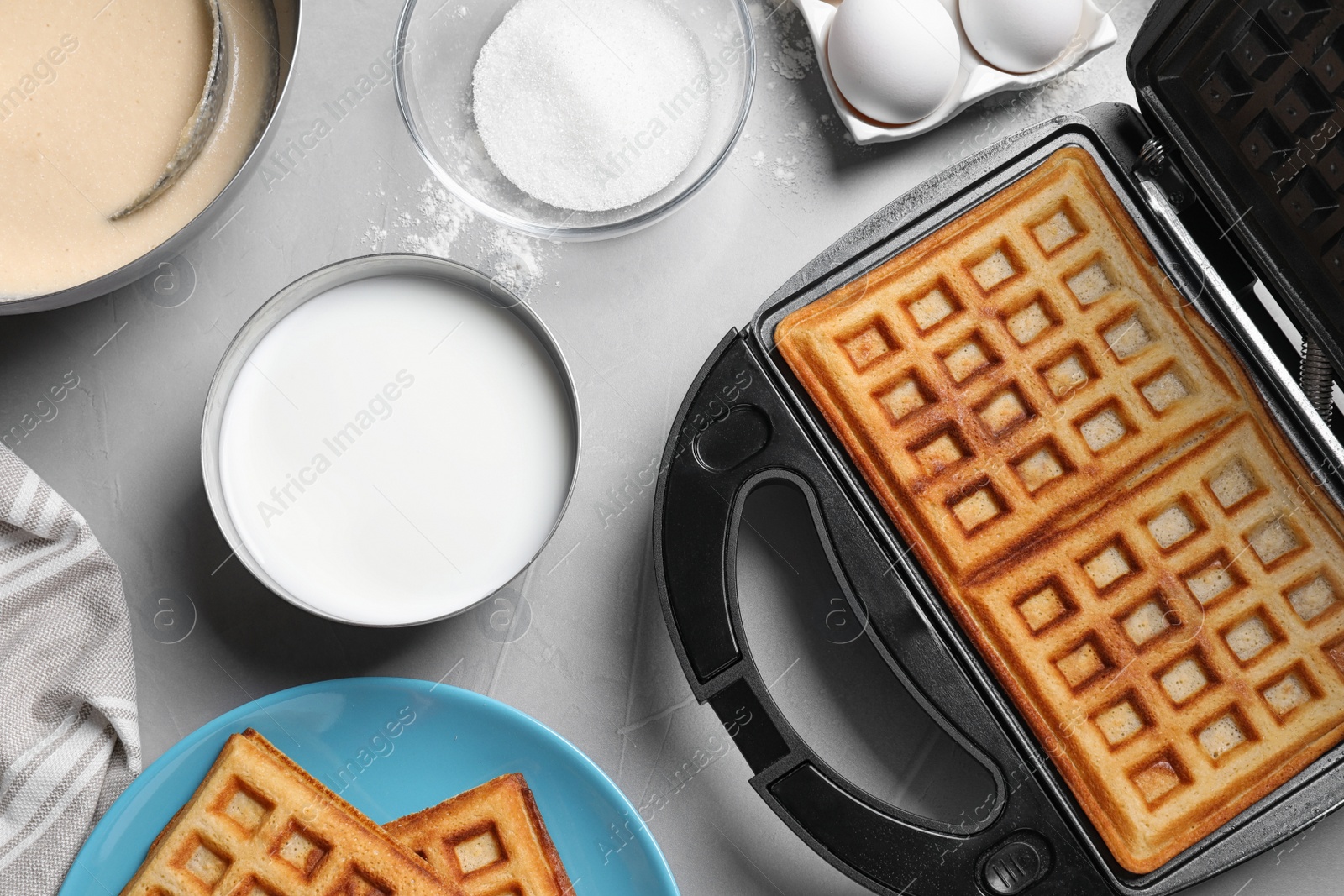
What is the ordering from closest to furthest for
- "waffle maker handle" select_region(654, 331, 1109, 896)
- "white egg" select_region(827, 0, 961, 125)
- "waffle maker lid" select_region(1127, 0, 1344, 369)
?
"waffle maker lid" select_region(1127, 0, 1344, 369) → "waffle maker handle" select_region(654, 331, 1109, 896) → "white egg" select_region(827, 0, 961, 125)

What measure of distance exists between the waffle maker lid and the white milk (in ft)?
2.28

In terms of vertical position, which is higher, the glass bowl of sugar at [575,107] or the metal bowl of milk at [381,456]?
the glass bowl of sugar at [575,107]

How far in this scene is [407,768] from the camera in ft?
3.65

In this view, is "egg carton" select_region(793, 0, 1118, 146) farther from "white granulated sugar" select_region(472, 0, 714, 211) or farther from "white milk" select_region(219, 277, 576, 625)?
"white milk" select_region(219, 277, 576, 625)

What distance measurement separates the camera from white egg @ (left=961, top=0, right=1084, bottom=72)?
1121 mm

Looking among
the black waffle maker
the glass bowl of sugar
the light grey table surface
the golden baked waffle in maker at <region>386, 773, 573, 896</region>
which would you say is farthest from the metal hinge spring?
the golden baked waffle in maker at <region>386, 773, 573, 896</region>

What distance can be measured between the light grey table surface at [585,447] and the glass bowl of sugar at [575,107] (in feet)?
0.14

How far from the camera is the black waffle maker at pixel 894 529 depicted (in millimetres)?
954

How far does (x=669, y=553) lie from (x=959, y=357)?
37cm

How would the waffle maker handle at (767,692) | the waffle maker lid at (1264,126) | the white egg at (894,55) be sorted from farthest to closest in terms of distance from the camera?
the white egg at (894,55), the waffle maker handle at (767,692), the waffle maker lid at (1264,126)

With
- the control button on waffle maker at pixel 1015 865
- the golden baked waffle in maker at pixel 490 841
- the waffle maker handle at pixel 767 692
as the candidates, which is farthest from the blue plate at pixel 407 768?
the control button on waffle maker at pixel 1015 865

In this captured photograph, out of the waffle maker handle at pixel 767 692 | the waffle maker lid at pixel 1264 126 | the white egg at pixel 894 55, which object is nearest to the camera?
the waffle maker lid at pixel 1264 126

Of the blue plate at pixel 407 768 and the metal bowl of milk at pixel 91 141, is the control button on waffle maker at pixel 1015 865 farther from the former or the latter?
the metal bowl of milk at pixel 91 141

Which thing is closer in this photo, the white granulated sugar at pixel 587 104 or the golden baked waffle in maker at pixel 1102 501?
→ the golden baked waffle in maker at pixel 1102 501
